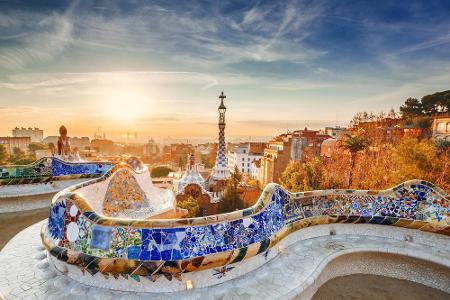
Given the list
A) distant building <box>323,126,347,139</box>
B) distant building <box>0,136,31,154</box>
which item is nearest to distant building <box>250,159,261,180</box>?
distant building <box>323,126,347,139</box>

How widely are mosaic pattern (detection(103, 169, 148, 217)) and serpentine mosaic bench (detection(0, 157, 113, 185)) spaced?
3.01 m

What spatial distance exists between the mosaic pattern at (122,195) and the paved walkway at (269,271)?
1.26m

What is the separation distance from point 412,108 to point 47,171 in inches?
1451

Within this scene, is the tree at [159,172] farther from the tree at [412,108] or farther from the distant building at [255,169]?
the tree at [412,108]

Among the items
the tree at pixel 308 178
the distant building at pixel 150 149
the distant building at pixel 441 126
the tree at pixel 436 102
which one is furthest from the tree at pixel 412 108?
the distant building at pixel 150 149

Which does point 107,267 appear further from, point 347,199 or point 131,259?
point 347,199

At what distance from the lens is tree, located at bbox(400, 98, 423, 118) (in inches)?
1196

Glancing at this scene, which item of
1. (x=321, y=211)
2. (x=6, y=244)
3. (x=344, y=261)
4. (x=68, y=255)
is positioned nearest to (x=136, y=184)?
(x=6, y=244)

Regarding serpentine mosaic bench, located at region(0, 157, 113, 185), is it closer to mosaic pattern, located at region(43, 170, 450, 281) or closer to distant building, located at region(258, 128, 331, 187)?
mosaic pattern, located at region(43, 170, 450, 281)

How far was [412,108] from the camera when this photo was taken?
30875mm

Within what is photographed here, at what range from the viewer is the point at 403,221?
15.1 ft

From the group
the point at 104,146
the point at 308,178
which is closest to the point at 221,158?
the point at 308,178

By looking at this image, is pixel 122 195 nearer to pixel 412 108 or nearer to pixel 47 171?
pixel 47 171

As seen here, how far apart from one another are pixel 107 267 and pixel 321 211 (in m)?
3.67
